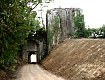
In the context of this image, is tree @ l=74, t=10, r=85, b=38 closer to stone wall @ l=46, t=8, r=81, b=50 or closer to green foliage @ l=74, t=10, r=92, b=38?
green foliage @ l=74, t=10, r=92, b=38

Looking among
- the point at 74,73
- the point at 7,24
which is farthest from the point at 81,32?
the point at 7,24

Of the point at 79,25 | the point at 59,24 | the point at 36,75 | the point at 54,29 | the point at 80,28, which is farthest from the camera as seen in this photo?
the point at 59,24

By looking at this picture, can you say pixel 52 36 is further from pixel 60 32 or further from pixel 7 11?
pixel 7 11

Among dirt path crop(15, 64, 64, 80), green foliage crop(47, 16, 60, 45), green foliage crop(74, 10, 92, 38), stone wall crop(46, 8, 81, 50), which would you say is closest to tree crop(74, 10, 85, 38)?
green foliage crop(74, 10, 92, 38)

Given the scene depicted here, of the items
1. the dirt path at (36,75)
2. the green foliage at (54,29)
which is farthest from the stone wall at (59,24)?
the dirt path at (36,75)

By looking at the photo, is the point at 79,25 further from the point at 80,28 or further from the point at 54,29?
the point at 54,29

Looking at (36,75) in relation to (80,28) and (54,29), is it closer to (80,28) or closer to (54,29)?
(80,28)

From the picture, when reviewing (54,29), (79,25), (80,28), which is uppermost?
(79,25)

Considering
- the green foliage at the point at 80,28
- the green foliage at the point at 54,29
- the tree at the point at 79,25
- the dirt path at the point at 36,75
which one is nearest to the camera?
the dirt path at the point at 36,75

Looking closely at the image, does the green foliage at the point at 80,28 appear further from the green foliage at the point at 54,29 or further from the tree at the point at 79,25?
the green foliage at the point at 54,29

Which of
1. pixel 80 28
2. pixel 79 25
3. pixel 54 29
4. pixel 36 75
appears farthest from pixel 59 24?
pixel 36 75

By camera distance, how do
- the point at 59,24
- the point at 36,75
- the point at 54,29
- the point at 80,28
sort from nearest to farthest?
1. the point at 36,75
2. the point at 80,28
3. the point at 54,29
4. the point at 59,24

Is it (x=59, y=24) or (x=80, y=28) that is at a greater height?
(x=59, y=24)

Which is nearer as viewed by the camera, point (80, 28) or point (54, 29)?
point (80, 28)
